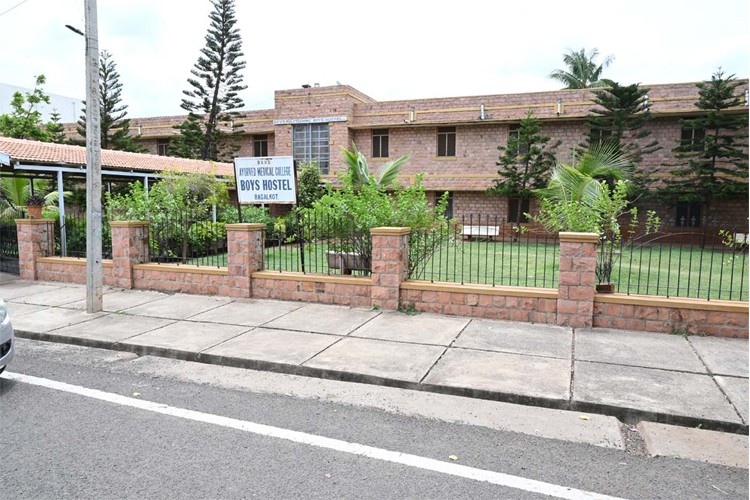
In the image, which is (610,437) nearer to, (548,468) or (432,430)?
(548,468)

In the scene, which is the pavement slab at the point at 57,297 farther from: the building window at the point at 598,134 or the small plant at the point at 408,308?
Answer: the building window at the point at 598,134

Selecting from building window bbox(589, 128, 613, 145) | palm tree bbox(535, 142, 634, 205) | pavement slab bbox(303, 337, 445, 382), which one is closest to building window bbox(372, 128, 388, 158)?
building window bbox(589, 128, 613, 145)

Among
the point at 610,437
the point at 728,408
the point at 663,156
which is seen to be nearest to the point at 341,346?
the point at 610,437

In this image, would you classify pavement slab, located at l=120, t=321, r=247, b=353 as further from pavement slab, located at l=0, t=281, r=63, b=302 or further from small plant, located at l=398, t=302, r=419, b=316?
pavement slab, located at l=0, t=281, r=63, b=302

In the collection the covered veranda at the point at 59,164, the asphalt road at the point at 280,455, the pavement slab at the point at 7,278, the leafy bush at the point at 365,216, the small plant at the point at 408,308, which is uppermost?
the covered veranda at the point at 59,164

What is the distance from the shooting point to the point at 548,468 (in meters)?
3.85

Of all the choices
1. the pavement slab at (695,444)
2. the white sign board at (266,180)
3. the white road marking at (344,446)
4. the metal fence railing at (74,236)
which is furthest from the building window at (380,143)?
the pavement slab at (695,444)

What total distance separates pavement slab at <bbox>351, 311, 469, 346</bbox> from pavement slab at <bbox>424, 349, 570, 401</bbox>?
0.67m

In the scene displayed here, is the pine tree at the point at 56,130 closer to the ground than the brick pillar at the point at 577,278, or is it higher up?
higher up

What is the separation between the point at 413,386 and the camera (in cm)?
550

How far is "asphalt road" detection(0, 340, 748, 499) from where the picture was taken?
11.6 feet

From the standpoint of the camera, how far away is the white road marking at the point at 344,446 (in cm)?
357

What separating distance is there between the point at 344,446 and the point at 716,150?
78.6ft

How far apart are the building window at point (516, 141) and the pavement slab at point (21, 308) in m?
20.2
